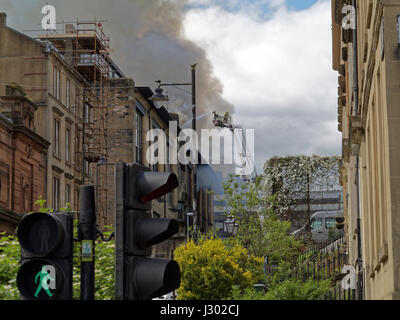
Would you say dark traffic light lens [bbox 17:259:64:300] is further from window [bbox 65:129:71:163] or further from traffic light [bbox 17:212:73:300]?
window [bbox 65:129:71:163]

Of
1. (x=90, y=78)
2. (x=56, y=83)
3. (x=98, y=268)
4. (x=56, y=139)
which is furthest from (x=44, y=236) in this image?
(x=90, y=78)

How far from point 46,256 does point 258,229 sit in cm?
3563

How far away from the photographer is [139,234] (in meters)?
5.20

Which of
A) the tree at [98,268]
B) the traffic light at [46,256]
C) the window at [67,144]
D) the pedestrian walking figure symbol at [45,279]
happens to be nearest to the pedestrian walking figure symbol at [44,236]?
the traffic light at [46,256]

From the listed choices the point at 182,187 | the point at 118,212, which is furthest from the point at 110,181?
the point at 118,212

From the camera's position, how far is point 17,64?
43781mm

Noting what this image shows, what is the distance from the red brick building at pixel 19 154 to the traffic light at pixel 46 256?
31.3 metres

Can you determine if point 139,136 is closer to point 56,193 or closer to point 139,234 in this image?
point 56,193

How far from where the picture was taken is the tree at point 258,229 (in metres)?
39.9

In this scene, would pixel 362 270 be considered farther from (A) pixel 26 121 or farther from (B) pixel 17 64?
(B) pixel 17 64

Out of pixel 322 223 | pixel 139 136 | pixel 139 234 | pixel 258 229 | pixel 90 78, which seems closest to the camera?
pixel 139 234

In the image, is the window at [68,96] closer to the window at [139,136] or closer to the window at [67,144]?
the window at [67,144]

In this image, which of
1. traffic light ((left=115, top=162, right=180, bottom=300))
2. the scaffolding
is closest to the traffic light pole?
traffic light ((left=115, top=162, right=180, bottom=300))

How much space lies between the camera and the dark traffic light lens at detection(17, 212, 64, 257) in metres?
5.02
